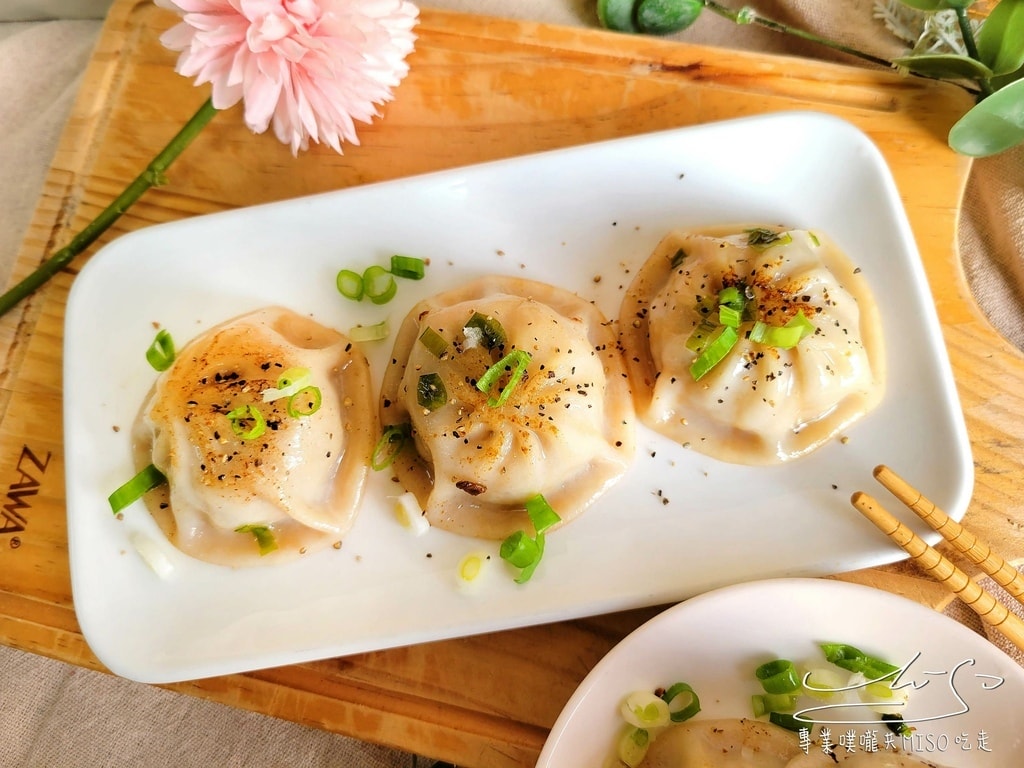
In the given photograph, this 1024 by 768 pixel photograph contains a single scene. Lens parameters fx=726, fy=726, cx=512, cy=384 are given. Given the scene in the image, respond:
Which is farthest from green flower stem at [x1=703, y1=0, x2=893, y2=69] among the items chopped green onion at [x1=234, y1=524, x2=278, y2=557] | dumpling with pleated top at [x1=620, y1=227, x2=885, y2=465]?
chopped green onion at [x1=234, y1=524, x2=278, y2=557]

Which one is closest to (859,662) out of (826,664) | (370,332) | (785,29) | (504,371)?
(826,664)

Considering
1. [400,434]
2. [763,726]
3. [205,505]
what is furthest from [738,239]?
[205,505]

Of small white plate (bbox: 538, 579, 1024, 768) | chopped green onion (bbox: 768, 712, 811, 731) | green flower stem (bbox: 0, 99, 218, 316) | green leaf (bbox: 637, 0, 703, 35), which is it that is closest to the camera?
small white plate (bbox: 538, 579, 1024, 768)

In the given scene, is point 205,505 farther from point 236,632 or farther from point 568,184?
point 568,184

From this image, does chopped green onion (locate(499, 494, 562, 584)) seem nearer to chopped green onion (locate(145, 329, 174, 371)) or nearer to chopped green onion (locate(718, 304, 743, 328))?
chopped green onion (locate(718, 304, 743, 328))

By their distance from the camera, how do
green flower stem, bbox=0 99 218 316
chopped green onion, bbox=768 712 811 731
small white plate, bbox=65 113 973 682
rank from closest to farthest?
1. chopped green onion, bbox=768 712 811 731
2. small white plate, bbox=65 113 973 682
3. green flower stem, bbox=0 99 218 316

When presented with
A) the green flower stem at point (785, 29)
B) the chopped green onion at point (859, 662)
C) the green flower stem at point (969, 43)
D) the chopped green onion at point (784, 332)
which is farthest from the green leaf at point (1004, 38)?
the chopped green onion at point (859, 662)
